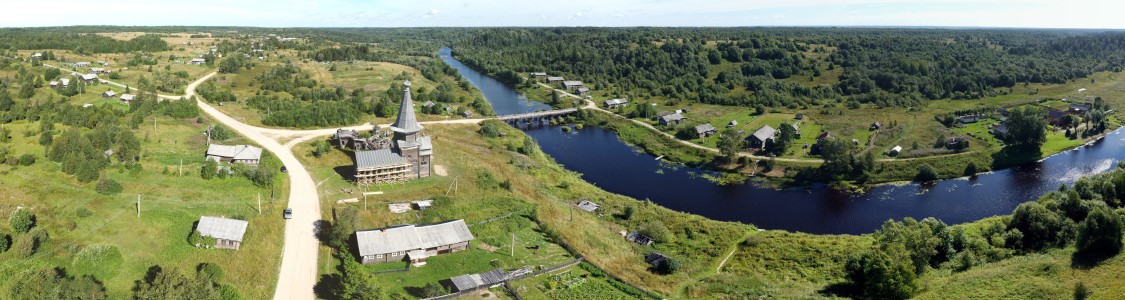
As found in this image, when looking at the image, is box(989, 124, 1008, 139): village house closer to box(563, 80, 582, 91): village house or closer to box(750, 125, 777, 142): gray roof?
box(750, 125, 777, 142): gray roof

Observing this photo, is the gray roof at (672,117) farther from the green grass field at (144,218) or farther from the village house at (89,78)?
the village house at (89,78)

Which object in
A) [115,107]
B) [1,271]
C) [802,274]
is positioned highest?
[115,107]

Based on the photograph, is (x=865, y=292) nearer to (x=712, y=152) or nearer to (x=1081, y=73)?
(x=712, y=152)

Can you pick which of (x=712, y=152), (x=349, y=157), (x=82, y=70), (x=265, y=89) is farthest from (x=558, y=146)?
(x=82, y=70)

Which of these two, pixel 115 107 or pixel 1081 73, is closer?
pixel 115 107

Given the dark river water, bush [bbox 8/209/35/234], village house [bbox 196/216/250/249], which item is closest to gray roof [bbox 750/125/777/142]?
the dark river water

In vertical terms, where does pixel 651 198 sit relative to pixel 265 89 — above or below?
below

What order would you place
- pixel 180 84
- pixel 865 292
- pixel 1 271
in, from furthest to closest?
1. pixel 180 84
2. pixel 865 292
3. pixel 1 271

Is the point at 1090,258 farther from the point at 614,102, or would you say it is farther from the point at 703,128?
the point at 614,102
